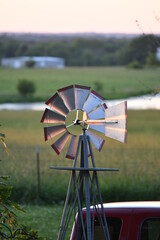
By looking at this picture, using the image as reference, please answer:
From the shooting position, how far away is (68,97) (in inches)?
199

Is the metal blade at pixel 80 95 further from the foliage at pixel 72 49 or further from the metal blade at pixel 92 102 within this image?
the foliage at pixel 72 49

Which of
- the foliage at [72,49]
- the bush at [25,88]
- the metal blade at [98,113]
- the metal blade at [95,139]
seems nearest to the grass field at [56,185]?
the metal blade at [95,139]

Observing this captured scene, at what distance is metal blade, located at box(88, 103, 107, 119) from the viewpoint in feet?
16.5

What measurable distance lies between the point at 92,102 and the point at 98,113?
89 millimetres

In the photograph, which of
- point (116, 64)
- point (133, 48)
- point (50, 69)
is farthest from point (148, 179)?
point (50, 69)

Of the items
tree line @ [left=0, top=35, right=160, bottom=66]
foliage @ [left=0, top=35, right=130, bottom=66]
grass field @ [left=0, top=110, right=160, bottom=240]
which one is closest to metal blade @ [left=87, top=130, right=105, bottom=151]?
grass field @ [left=0, top=110, right=160, bottom=240]

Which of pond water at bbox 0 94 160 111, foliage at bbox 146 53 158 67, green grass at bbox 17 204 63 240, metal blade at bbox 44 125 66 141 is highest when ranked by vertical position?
foliage at bbox 146 53 158 67

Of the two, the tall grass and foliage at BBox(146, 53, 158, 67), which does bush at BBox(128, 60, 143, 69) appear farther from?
the tall grass

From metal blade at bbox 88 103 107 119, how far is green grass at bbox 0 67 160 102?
42053 millimetres

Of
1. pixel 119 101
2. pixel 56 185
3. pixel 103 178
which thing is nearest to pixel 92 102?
pixel 56 185

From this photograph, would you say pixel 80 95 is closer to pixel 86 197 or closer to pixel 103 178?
pixel 86 197

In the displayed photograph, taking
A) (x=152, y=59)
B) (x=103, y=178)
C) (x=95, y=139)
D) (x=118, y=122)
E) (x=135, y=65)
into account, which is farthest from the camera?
(x=135, y=65)

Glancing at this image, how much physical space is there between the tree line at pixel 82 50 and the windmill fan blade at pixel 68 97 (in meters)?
67.2

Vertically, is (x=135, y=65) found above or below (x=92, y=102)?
above
